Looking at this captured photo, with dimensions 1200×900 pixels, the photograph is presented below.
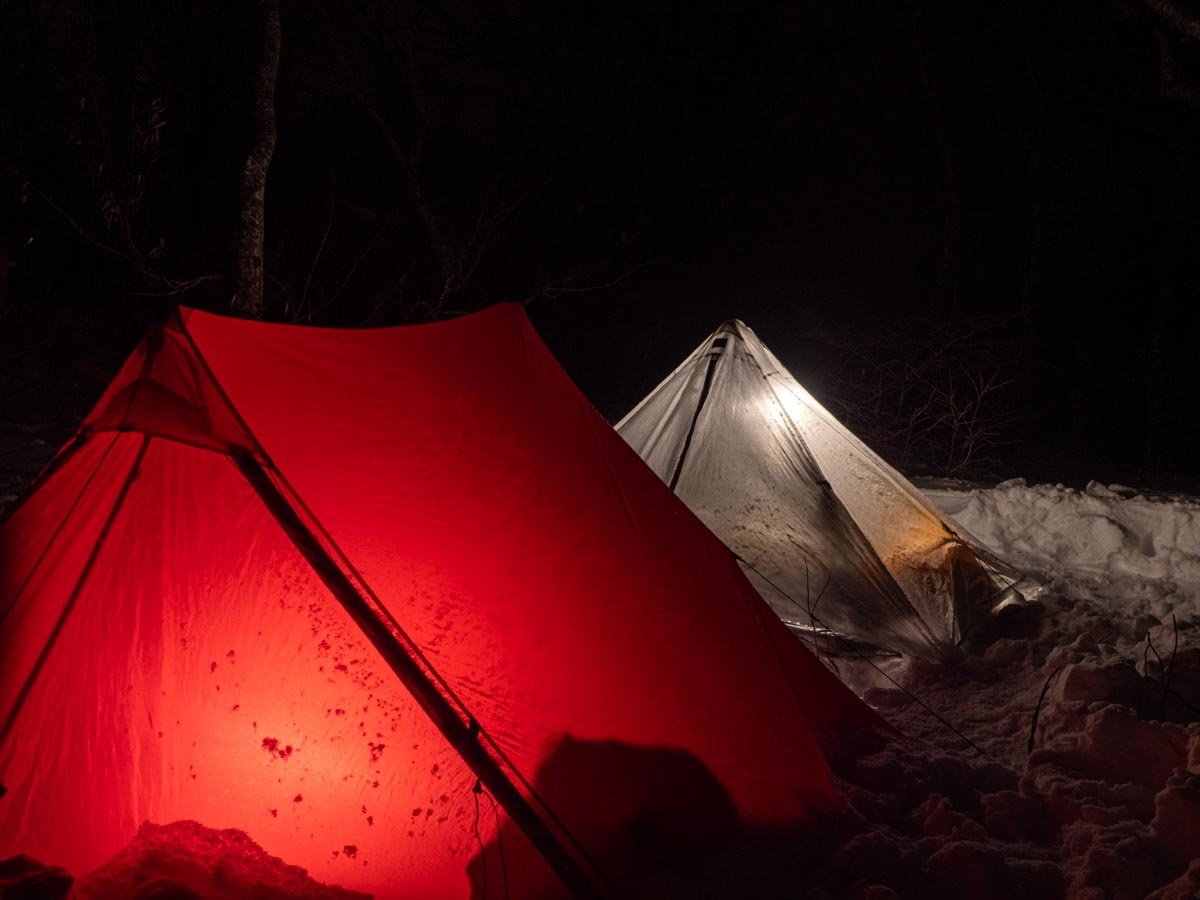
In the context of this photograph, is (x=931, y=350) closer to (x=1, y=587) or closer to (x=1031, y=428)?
(x=1031, y=428)

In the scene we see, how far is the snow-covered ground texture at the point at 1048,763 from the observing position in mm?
2367

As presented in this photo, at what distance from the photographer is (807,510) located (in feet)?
15.7

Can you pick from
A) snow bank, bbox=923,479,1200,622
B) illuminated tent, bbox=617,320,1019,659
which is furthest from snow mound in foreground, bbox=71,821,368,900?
snow bank, bbox=923,479,1200,622

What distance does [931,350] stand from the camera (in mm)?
11477

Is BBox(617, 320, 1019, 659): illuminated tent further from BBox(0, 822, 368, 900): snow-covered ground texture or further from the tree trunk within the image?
the tree trunk

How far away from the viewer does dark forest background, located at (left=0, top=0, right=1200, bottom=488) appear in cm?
1210

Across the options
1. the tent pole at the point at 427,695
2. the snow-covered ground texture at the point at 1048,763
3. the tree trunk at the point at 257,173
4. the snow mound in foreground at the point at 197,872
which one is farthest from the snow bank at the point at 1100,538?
the tree trunk at the point at 257,173

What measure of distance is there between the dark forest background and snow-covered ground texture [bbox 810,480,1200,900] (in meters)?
6.42

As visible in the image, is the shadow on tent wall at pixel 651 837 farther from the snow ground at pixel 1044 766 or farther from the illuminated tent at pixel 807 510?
the illuminated tent at pixel 807 510

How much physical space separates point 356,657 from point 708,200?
54.1 feet

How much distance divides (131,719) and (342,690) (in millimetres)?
675

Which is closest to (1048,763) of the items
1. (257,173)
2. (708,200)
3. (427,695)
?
(427,695)

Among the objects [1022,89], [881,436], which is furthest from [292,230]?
[1022,89]

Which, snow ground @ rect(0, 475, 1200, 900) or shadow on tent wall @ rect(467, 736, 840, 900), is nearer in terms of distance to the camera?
shadow on tent wall @ rect(467, 736, 840, 900)
